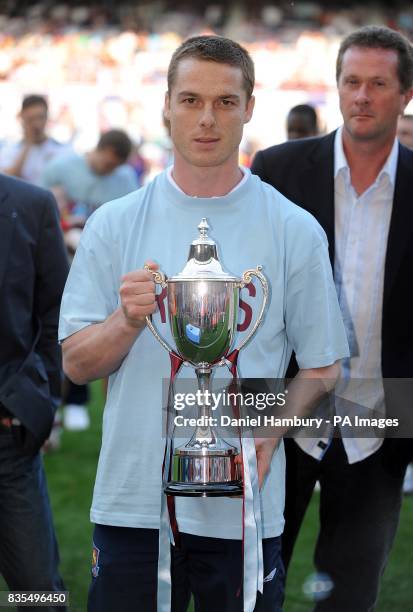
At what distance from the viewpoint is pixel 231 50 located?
2.41 meters

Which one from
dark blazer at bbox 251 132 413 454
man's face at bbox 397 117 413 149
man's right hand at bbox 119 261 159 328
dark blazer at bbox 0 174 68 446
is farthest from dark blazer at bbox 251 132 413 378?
man's face at bbox 397 117 413 149

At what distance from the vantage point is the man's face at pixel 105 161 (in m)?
8.38

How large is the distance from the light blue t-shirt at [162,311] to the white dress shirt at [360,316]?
33.0 inches

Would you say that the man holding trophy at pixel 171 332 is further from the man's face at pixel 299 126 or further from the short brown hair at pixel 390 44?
the man's face at pixel 299 126

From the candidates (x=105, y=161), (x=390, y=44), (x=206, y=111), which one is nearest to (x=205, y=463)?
(x=206, y=111)

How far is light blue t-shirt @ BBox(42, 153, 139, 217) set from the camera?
8.38m

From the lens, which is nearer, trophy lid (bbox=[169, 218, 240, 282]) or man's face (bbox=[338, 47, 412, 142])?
trophy lid (bbox=[169, 218, 240, 282])

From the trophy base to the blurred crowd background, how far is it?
573 inches

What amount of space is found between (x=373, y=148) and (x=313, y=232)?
102cm

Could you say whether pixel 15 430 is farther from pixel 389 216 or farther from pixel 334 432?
pixel 389 216

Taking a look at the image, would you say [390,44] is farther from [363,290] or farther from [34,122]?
[34,122]

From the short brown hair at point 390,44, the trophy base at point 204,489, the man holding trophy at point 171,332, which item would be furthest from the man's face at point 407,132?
the trophy base at point 204,489

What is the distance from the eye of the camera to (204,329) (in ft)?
7.25

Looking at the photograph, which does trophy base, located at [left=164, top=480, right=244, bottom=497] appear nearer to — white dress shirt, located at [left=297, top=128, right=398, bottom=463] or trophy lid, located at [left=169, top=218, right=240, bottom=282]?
trophy lid, located at [left=169, top=218, right=240, bottom=282]
